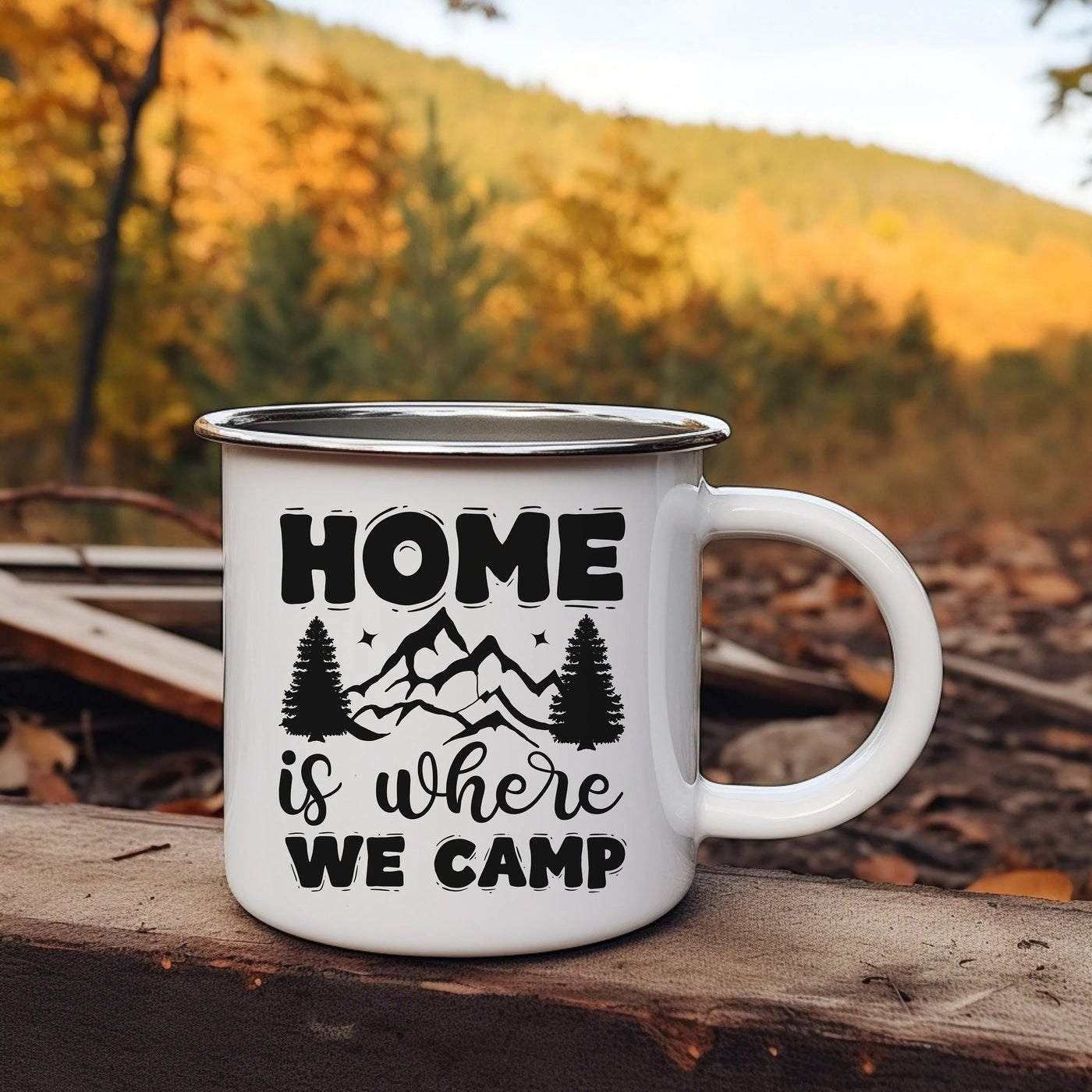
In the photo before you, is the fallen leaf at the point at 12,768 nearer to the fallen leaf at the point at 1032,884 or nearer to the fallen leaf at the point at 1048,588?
the fallen leaf at the point at 1032,884

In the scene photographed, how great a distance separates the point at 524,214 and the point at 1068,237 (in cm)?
352

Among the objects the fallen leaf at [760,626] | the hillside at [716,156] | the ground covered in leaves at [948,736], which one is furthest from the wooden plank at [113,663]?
the hillside at [716,156]

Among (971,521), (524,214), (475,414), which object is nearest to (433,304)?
(524,214)

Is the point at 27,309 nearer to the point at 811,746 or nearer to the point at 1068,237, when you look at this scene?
the point at 811,746

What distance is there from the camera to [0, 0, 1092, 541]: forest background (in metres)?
4.80

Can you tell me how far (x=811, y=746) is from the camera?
5.50 ft

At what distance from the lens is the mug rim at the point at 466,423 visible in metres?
0.73

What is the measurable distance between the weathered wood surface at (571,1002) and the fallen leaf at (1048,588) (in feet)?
8.32

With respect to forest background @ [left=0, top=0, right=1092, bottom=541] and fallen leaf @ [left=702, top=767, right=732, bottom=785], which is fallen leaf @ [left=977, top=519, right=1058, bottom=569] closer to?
forest background @ [left=0, top=0, right=1092, bottom=541]

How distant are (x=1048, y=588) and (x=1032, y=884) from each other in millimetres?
2233

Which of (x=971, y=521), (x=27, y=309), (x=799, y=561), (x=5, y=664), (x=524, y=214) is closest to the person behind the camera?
Result: (x=5, y=664)

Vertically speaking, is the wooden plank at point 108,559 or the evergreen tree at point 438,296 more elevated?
the evergreen tree at point 438,296

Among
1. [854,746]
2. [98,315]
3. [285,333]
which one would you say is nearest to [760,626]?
[854,746]

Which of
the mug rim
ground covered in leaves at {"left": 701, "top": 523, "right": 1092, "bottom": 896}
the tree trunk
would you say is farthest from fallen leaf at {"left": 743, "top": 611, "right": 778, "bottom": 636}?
the tree trunk
